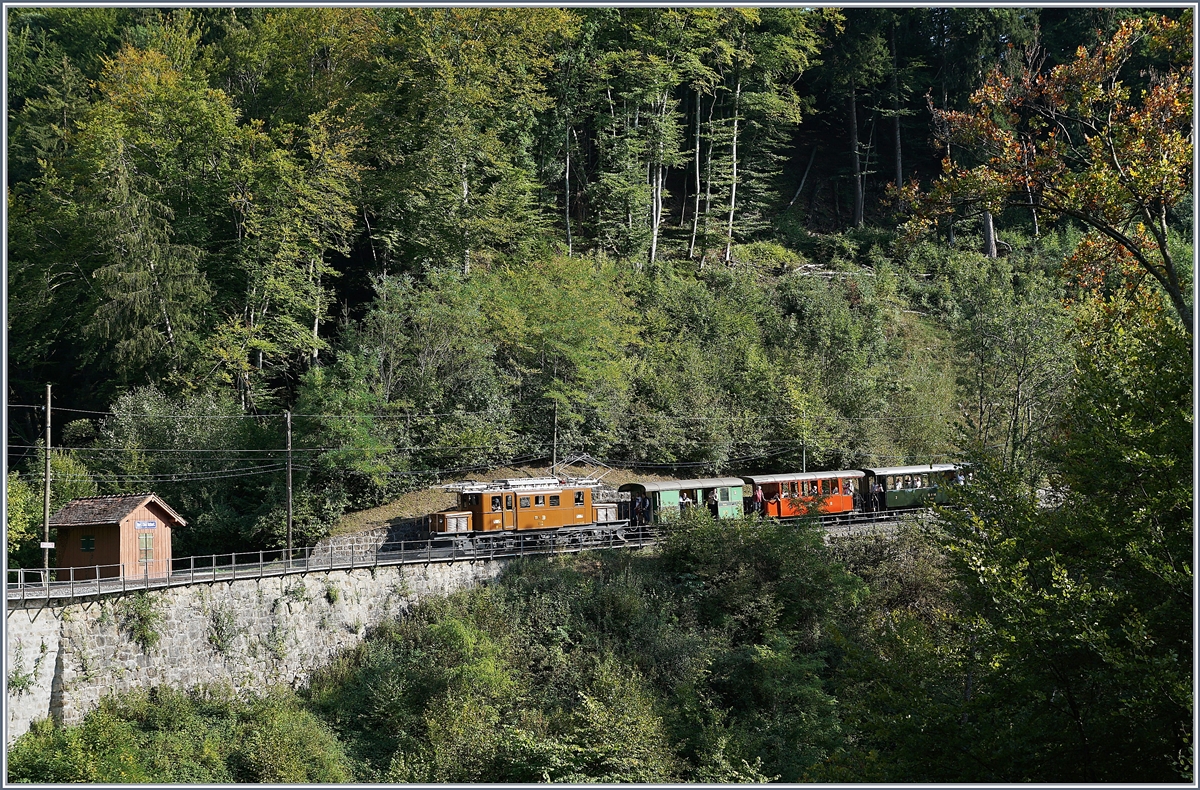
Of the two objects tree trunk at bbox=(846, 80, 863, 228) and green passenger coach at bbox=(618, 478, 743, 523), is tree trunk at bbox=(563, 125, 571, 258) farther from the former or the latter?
tree trunk at bbox=(846, 80, 863, 228)

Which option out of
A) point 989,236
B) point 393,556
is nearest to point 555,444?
point 393,556

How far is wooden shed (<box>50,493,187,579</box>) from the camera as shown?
2816cm

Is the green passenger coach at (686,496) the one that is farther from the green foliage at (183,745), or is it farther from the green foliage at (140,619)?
the green foliage at (140,619)

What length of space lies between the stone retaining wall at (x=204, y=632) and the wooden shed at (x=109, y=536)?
2.35 meters

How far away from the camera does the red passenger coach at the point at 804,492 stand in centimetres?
3888

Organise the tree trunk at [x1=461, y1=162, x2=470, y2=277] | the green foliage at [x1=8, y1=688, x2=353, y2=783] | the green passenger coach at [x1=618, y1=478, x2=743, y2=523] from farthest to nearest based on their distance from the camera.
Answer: the tree trunk at [x1=461, y1=162, x2=470, y2=277]
the green passenger coach at [x1=618, y1=478, x2=743, y2=523]
the green foliage at [x1=8, y1=688, x2=353, y2=783]

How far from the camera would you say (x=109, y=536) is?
28.2 meters

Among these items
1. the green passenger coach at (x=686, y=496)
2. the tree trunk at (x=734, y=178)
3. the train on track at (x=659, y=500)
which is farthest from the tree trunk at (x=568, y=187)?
the green passenger coach at (x=686, y=496)

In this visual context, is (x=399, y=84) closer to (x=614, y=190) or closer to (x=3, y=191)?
(x=614, y=190)

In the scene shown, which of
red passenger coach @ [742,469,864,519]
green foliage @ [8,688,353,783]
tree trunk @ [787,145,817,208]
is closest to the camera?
green foliage @ [8,688,353,783]

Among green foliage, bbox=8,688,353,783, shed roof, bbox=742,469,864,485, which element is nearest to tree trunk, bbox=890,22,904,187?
shed roof, bbox=742,469,864,485

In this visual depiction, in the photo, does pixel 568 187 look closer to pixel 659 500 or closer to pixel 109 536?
pixel 659 500

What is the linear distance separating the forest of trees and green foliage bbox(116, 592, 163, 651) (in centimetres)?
206

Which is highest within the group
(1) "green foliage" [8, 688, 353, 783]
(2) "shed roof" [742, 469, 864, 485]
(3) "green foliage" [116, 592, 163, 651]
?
(2) "shed roof" [742, 469, 864, 485]
